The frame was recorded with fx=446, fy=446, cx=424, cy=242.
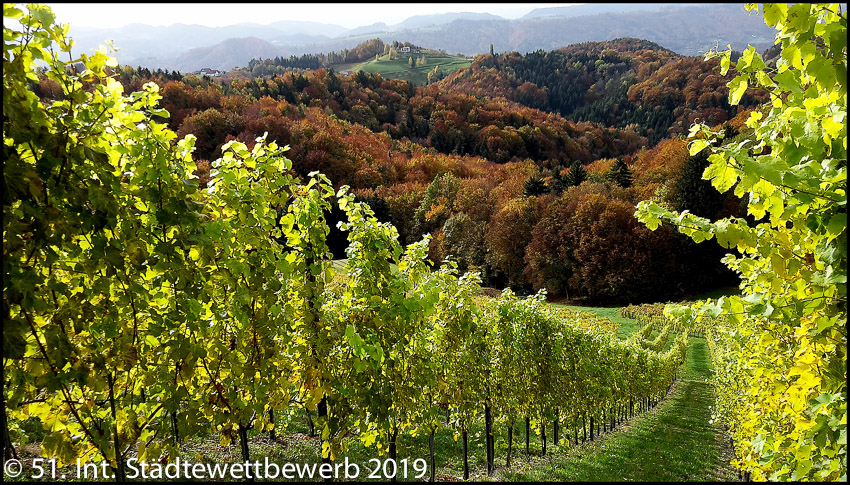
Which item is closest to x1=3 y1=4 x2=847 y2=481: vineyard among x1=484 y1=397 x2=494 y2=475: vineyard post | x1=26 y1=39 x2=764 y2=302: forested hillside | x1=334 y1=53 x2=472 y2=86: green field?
x1=484 y1=397 x2=494 y2=475: vineyard post

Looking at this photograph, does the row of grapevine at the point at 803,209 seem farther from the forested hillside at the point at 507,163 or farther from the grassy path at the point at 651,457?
the forested hillside at the point at 507,163

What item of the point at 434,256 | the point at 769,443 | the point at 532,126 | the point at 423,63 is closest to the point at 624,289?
the point at 434,256

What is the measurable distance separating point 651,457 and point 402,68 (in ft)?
633

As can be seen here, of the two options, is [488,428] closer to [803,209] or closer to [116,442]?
[116,442]

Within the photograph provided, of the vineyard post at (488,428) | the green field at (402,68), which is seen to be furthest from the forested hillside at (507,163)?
the green field at (402,68)

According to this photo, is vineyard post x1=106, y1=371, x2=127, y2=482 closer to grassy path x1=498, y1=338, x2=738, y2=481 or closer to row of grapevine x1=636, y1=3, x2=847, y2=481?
row of grapevine x1=636, y1=3, x2=847, y2=481

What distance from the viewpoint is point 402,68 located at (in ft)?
614

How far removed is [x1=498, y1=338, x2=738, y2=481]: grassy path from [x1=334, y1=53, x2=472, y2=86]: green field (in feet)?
562

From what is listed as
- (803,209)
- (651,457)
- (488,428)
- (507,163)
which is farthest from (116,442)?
(507,163)

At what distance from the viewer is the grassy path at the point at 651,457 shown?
31.0 ft

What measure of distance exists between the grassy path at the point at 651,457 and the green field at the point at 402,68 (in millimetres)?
171327

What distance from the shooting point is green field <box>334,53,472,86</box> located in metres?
179

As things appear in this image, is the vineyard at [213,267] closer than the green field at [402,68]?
Yes

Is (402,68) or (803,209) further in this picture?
(402,68)
